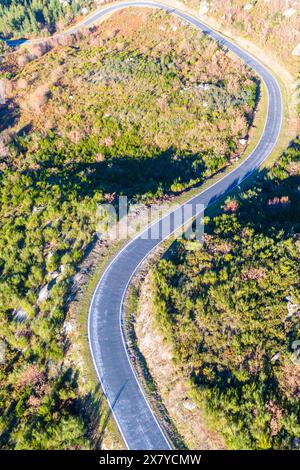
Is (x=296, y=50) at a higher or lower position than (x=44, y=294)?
higher

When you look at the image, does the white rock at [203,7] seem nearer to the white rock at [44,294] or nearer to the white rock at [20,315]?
the white rock at [44,294]

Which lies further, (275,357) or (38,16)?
(38,16)

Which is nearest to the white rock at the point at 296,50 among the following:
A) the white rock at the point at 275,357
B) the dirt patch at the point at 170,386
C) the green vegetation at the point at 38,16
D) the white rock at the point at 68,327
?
the dirt patch at the point at 170,386

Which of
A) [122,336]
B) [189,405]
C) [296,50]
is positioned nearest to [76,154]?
[122,336]

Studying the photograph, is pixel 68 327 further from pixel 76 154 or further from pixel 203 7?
pixel 203 7

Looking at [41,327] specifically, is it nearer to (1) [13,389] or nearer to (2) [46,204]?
(1) [13,389]
